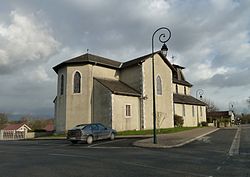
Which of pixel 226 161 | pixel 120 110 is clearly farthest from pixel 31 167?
pixel 120 110

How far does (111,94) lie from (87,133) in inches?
412

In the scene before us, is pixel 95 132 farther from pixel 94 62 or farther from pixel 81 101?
pixel 94 62

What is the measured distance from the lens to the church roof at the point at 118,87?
104ft

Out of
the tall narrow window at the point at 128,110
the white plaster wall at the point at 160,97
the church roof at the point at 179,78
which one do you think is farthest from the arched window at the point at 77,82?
the church roof at the point at 179,78

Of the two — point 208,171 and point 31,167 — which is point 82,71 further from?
point 208,171

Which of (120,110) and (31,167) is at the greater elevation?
(120,110)

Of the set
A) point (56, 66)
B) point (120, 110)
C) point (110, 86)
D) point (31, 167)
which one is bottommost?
point (31, 167)

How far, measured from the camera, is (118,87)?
33.6 m

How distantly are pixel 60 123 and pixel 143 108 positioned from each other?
33.6ft

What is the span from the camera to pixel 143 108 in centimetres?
3403

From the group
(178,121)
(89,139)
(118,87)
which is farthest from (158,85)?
(89,139)

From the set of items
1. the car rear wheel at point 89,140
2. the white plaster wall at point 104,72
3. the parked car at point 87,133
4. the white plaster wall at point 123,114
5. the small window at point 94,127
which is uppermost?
the white plaster wall at point 104,72

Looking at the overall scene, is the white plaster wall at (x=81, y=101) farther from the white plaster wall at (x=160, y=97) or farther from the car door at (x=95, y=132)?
the car door at (x=95, y=132)

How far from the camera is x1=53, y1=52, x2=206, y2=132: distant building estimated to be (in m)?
32.1
